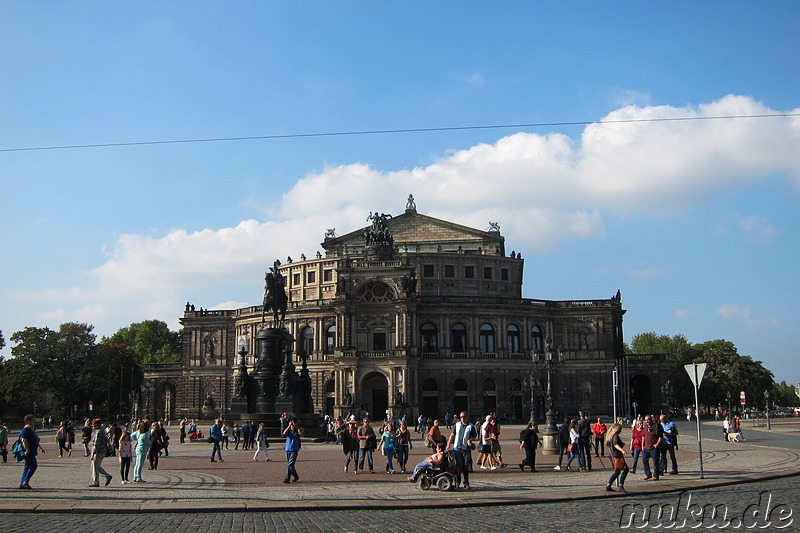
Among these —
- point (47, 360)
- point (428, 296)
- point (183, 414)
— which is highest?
point (428, 296)

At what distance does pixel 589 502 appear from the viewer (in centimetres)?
1753

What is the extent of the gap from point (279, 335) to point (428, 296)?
128ft

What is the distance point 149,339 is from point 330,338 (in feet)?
215

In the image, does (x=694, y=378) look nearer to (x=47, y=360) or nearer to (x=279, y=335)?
(x=279, y=335)

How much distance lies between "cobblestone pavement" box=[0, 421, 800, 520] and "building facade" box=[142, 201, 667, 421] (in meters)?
49.2

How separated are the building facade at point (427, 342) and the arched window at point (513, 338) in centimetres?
12

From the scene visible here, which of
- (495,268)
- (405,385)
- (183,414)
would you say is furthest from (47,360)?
(495,268)

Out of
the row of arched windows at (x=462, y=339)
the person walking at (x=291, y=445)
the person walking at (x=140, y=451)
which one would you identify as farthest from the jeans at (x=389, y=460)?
the row of arched windows at (x=462, y=339)

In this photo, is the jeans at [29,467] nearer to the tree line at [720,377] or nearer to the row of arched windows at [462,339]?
the row of arched windows at [462,339]

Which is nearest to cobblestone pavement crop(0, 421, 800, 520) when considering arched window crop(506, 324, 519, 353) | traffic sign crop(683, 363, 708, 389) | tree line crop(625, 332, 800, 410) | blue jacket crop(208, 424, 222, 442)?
blue jacket crop(208, 424, 222, 442)

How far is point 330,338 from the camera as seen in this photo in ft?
279

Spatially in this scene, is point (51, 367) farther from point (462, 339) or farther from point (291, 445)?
point (291, 445)

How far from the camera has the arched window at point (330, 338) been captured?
84.5 m

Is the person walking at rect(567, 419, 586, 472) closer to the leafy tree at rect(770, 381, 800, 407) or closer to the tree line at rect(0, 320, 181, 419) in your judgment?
the tree line at rect(0, 320, 181, 419)
